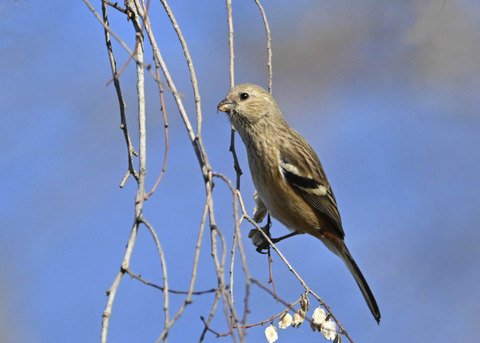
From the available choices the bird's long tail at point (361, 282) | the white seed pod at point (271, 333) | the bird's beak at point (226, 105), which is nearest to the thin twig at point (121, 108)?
the white seed pod at point (271, 333)

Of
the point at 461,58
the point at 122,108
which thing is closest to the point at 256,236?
the point at 122,108

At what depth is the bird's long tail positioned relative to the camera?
3.90m

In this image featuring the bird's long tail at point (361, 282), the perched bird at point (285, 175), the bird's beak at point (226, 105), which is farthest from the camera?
the bird's beak at point (226, 105)

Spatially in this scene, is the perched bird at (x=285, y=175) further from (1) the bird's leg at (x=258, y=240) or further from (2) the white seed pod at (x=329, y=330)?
(2) the white seed pod at (x=329, y=330)

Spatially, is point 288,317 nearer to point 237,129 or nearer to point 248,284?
point 248,284

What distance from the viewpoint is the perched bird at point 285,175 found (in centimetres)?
404

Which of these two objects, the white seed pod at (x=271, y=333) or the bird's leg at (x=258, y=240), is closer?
the white seed pod at (x=271, y=333)

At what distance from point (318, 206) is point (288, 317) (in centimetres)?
131

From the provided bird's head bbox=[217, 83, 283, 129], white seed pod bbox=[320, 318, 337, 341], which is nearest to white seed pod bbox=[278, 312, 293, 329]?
white seed pod bbox=[320, 318, 337, 341]

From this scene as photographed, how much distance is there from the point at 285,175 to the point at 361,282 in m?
0.89

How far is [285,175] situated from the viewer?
404 centimetres

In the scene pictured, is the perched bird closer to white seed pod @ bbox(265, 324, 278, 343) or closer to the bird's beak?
the bird's beak

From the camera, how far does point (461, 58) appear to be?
5.16 m

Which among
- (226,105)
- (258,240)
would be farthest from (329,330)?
(226,105)
